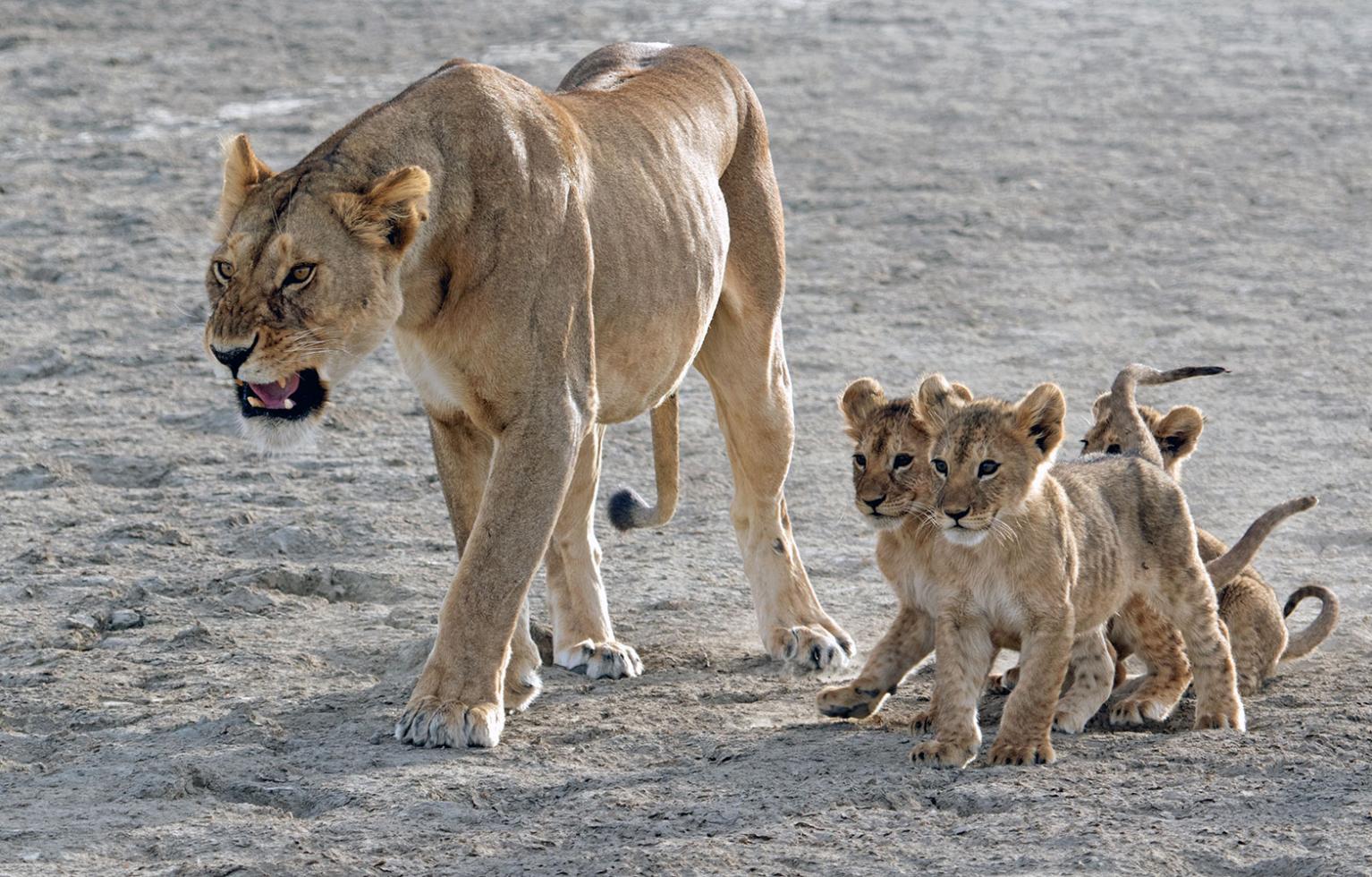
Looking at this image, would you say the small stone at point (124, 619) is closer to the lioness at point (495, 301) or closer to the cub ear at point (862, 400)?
the lioness at point (495, 301)

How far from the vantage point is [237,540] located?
6.76 metres

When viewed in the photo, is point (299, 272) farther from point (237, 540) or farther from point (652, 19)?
point (652, 19)

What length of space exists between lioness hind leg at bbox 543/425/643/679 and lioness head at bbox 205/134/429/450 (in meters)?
1.27

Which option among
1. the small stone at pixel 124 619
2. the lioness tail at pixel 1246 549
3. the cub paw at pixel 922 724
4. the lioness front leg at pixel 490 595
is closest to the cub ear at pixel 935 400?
the cub paw at pixel 922 724

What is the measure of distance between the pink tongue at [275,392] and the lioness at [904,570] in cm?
134

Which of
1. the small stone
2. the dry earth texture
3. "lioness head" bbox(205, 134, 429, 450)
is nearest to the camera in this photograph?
the dry earth texture

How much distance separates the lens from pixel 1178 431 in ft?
19.1

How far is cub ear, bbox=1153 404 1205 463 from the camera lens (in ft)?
19.0

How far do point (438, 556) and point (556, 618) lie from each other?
1033 millimetres

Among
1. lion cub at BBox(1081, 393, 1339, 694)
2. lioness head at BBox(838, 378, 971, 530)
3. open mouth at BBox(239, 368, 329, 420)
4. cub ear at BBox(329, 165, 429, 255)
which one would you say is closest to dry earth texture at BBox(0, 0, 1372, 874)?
lion cub at BBox(1081, 393, 1339, 694)

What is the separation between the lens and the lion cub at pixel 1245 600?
5.56 meters

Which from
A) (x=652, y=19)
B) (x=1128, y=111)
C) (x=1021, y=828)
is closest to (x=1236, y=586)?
(x=1021, y=828)

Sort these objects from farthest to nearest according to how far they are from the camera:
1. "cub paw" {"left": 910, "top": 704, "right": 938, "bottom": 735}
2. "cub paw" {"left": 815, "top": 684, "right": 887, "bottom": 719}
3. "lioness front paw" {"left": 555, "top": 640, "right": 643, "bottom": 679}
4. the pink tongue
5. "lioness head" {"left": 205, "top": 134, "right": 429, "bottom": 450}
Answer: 1. "lioness front paw" {"left": 555, "top": 640, "right": 643, "bottom": 679}
2. "cub paw" {"left": 815, "top": 684, "right": 887, "bottom": 719}
3. "cub paw" {"left": 910, "top": 704, "right": 938, "bottom": 735}
4. the pink tongue
5. "lioness head" {"left": 205, "top": 134, "right": 429, "bottom": 450}

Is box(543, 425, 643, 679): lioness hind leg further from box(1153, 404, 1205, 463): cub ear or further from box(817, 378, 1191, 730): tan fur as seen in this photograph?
box(1153, 404, 1205, 463): cub ear
